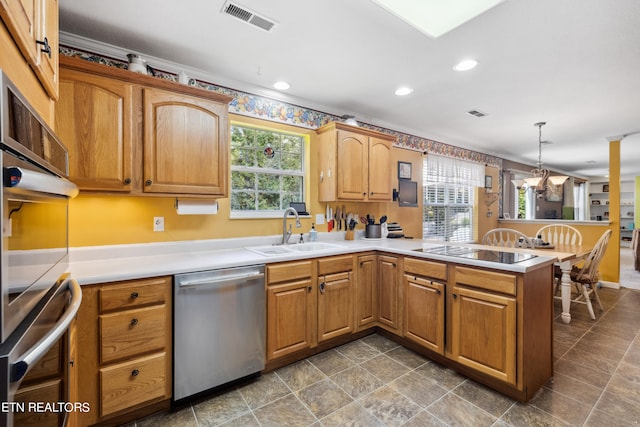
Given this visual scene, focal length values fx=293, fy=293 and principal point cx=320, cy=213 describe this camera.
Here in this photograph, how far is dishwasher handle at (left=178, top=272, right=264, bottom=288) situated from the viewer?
1812 millimetres

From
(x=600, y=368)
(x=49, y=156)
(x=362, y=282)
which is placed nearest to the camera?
(x=49, y=156)

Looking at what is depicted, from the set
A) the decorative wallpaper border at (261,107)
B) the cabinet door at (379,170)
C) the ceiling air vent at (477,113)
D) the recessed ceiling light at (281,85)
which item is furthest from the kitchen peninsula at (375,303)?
the ceiling air vent at (477,113)

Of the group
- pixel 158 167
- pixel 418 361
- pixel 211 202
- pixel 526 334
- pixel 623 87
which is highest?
pixel 623 87

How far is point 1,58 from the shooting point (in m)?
0.81

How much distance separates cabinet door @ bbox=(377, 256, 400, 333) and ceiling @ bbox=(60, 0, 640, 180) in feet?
5.60

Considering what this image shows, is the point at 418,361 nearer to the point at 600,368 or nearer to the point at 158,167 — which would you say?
the point at 600,368

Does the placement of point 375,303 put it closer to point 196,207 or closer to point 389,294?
point 389,294

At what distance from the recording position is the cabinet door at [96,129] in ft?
5.72

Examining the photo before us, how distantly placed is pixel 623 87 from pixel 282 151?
132 inches

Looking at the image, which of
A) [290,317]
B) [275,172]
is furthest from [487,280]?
[275,172]

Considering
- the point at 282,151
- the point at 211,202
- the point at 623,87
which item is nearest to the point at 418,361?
the point at 211,202

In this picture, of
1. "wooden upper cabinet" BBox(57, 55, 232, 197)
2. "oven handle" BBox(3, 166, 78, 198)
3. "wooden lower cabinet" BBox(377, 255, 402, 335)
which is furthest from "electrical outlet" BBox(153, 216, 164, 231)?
"wooden lower cabinet" BBox(377, 255, 402, 335)

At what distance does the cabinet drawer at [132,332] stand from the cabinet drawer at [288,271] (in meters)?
0.73

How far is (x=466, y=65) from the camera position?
239 centimetres
